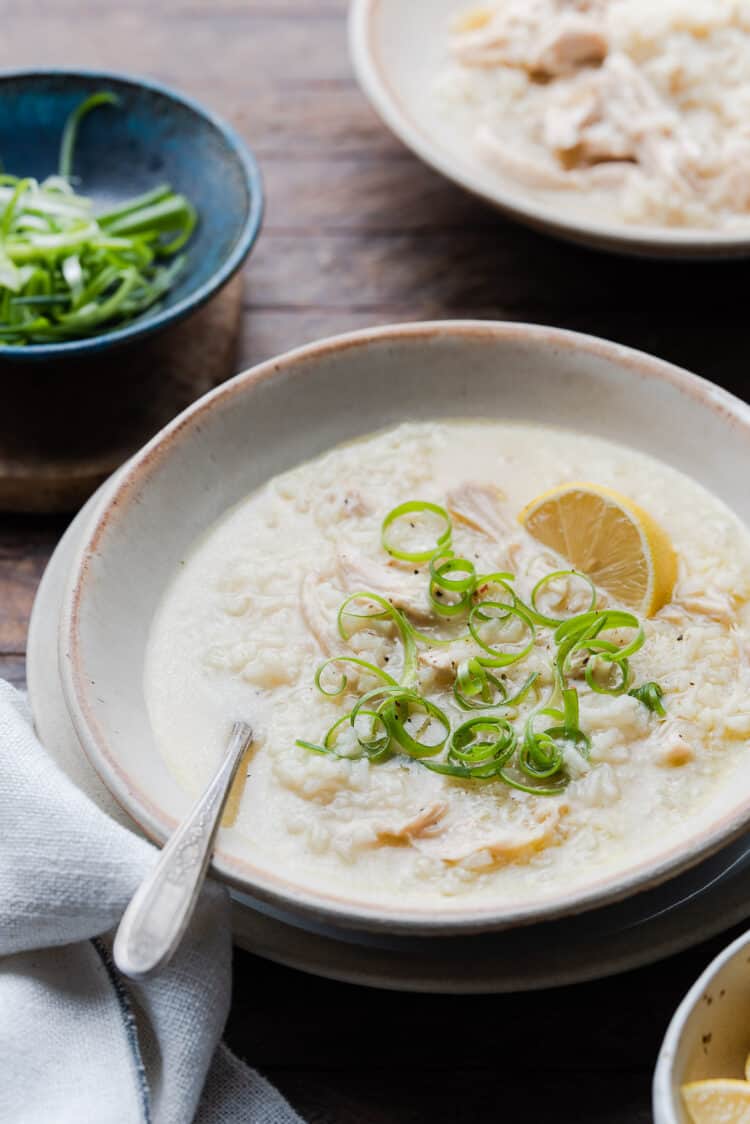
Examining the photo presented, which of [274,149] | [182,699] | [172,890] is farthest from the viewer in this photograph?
[274,149]

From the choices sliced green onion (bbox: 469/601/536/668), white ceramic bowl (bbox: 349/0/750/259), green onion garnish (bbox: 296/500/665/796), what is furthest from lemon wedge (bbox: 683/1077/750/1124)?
white ceramic bowl (bbox: 349/0/750/259)

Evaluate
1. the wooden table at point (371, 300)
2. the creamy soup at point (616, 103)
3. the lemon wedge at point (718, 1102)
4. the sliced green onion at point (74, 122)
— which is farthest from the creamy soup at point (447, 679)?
the sliced green onion at point (74, 122)

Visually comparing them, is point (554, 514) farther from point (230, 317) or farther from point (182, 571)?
point (230, 317)

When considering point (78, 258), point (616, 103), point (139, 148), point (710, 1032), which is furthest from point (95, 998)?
point (616, 103)

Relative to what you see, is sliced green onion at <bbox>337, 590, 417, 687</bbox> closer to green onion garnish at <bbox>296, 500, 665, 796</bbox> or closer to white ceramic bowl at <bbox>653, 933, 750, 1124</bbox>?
green onion garnish at <bbox>296, 500, 665, 796</bbox>

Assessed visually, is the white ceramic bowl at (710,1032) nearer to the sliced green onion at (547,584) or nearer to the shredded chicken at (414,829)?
the shredded chicken at (414,829)

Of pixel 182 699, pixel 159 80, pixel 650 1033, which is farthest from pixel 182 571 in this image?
pixel 159 80
